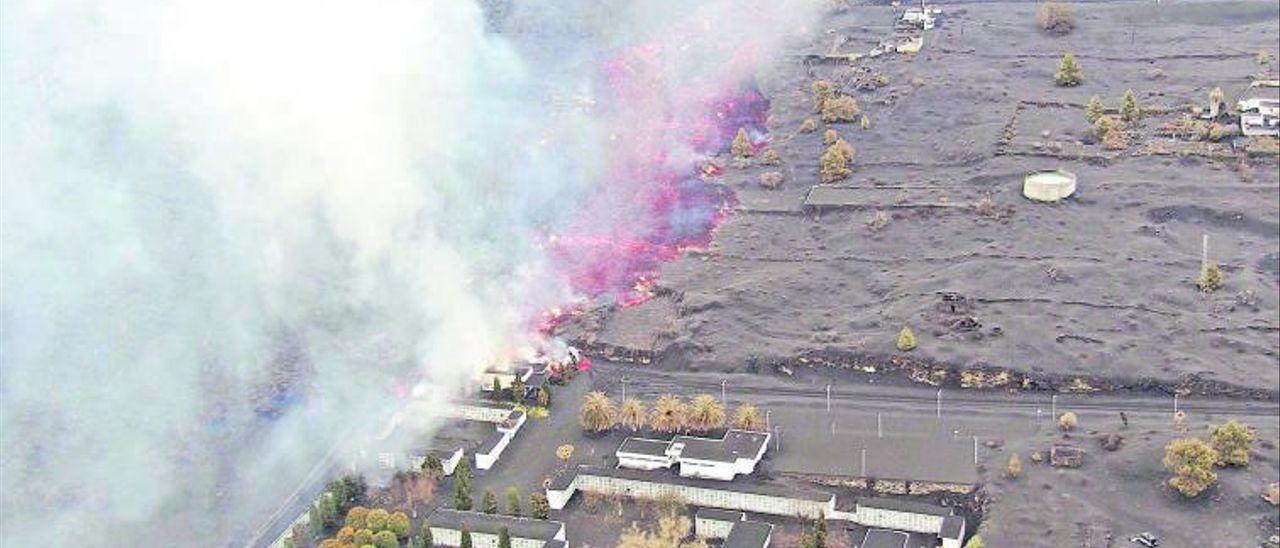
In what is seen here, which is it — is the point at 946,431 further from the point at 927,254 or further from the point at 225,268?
the point at 225,268

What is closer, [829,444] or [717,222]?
[829,444]

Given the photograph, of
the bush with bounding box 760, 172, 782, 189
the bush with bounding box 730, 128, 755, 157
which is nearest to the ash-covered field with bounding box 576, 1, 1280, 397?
the bush with bounding box 760, 172, 782, 189

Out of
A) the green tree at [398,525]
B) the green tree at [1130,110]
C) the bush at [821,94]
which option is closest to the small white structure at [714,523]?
the green tree at [398,525]

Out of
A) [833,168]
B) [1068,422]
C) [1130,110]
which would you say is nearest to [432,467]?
[1068,422]

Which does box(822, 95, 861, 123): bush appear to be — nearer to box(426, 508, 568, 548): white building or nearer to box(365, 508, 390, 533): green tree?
box(426, 508, 568, 548): white building

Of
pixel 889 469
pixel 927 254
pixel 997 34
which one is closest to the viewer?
pixel 889 469

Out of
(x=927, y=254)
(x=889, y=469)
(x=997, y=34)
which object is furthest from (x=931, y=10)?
(x=889, y=469)
